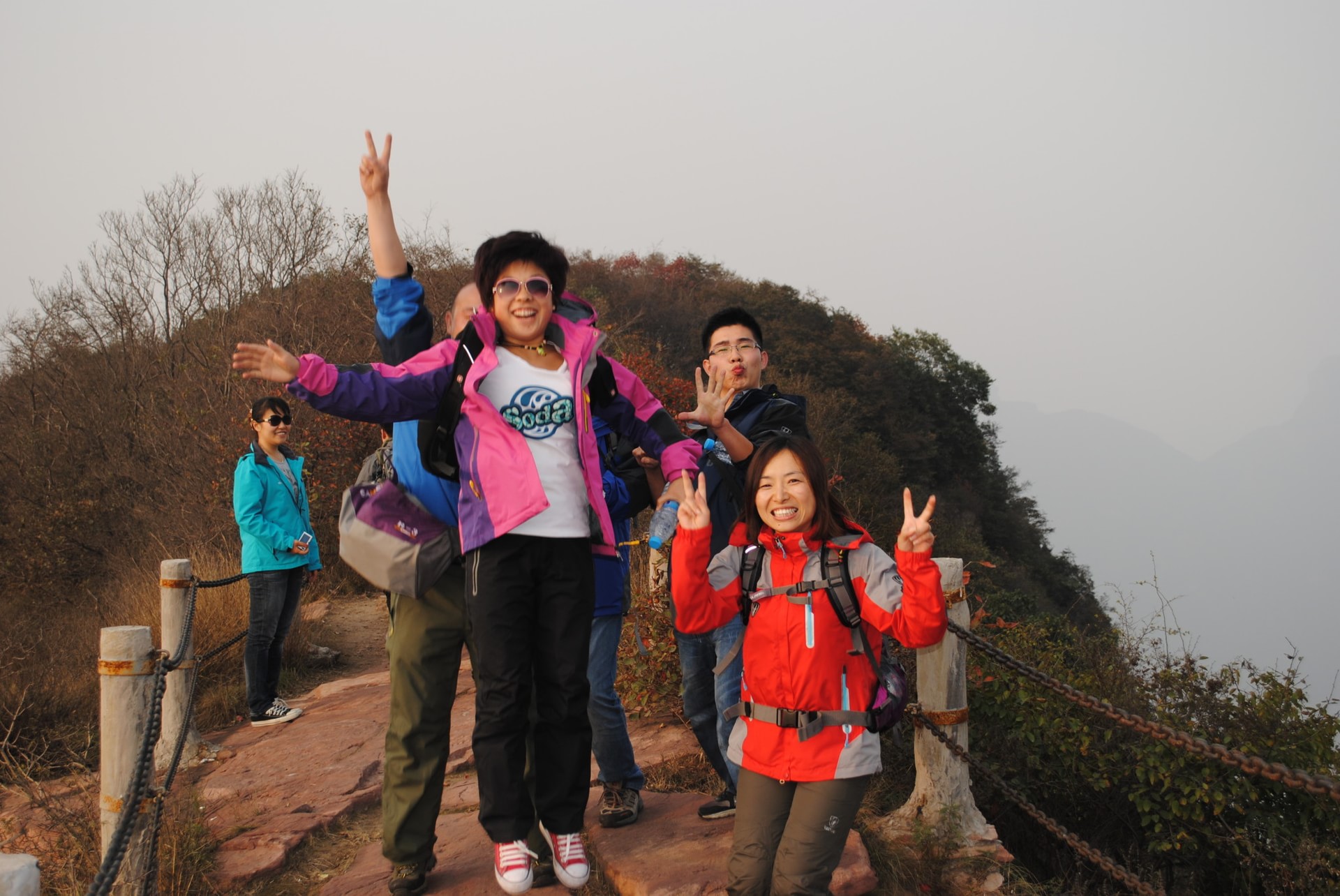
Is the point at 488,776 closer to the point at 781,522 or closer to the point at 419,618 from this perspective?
the point at 419,618

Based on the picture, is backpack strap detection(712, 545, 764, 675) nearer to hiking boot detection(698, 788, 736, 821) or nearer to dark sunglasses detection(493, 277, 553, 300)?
hiking boot detection(698, 788, 736, 821)

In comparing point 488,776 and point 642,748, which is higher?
point 488,776

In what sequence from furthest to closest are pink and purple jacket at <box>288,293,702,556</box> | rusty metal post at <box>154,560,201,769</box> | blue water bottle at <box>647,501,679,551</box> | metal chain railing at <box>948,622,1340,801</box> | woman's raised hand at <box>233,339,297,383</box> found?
rusty metal post at <box>154,560,201,769</box>
blue water bottle at <box>647,501,679,551</box>
pink and purple jacket at <box>288,293,702,556</box>
woman's raised hand at <box>233,339,297,383</box>
metal chain railing at <box>948,622,1340,801</box>

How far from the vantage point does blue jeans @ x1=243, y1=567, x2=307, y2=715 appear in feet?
16.9

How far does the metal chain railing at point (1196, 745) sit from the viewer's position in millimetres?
1912

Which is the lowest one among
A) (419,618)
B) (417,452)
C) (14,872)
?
(14,872)

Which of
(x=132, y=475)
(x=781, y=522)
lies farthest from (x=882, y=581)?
(x=132, y=475)

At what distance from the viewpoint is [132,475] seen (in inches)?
490

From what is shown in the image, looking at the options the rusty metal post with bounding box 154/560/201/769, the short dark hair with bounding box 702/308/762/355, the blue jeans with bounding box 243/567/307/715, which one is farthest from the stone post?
the blue jeans with bounding box 243/567/307/715

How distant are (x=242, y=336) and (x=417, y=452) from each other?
12.8 meters

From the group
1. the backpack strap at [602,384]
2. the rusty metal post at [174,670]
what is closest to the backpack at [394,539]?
the backpack strap at [602,384]

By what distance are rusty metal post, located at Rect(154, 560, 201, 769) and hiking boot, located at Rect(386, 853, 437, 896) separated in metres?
2.45

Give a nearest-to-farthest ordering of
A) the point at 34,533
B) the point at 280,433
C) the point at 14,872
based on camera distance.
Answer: the point at 14,872
the point at 280,433
the point at 34,533

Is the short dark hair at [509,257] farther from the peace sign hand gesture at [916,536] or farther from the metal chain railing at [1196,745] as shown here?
the metal chain railing at [1196,745]
